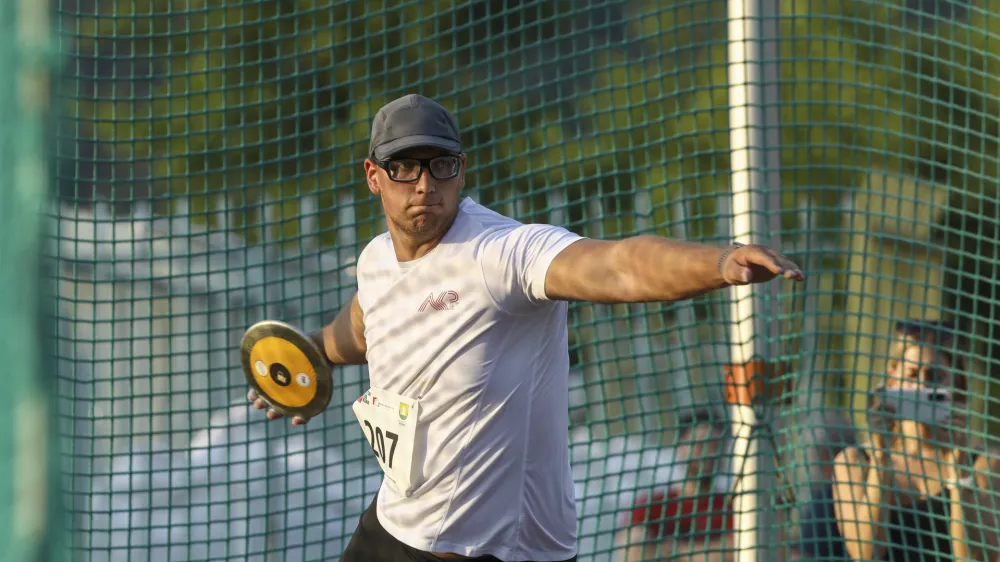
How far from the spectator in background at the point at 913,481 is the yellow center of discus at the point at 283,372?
235 centimetres

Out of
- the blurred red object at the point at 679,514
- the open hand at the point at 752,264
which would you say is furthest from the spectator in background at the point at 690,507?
the open hand at the point at 752,264

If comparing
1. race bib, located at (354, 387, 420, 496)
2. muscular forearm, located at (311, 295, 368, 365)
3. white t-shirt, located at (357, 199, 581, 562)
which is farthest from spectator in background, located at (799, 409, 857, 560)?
race bib, located at (354, 387, 420, 496)

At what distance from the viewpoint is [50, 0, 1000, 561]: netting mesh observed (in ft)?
18.3

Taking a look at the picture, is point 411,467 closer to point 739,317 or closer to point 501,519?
point 501,519

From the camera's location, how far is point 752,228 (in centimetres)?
548

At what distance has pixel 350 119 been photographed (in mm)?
7230

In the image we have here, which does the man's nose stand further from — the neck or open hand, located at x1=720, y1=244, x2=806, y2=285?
open hand, located at x1=720, y1=244, x2=806, y2=285

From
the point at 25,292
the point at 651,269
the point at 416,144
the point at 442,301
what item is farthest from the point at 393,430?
the point at 25,292

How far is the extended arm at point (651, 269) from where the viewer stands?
2506 millimetres

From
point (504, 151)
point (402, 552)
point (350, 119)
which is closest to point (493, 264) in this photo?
point (402, 552)

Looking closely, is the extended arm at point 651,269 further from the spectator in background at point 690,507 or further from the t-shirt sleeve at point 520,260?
the spectator in background at point 690,507

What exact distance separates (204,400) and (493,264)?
679cm

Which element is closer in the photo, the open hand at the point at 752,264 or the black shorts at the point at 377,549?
the open hand at the point at 752,264

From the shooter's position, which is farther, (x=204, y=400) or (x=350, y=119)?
(x=204, y=400)
